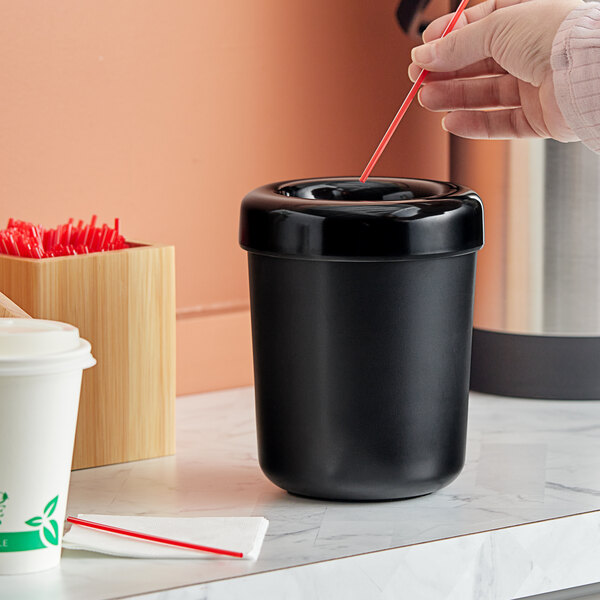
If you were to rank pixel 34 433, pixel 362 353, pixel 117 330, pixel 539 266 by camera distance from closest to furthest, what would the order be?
pixel 34 433
pixel 362 353
pixel 117 330
pixel 539 266

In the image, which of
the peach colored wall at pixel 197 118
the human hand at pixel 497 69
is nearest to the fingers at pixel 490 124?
the human hand at pixel 497 69

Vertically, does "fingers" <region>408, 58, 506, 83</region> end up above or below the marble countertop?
above

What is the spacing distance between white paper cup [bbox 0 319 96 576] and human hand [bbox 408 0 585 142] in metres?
0.36

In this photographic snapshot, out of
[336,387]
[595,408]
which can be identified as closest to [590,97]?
[336,387]

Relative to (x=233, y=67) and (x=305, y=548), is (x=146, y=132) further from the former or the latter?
(x=305, y=548)

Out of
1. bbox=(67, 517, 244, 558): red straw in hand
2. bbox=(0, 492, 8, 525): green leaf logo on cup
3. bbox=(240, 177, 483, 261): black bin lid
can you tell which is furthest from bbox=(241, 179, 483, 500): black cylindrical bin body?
bbox=(0, 492, 8, 525): green leaf logo on cup

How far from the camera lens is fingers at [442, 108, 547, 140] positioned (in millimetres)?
885

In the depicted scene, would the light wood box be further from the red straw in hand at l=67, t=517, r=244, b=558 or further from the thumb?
the thumb

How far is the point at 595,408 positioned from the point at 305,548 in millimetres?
453

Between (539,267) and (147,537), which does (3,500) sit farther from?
(539,267)

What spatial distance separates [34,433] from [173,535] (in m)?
0.13

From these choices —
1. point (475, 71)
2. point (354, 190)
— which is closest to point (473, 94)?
point (475, 71)

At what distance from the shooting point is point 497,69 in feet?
2.89

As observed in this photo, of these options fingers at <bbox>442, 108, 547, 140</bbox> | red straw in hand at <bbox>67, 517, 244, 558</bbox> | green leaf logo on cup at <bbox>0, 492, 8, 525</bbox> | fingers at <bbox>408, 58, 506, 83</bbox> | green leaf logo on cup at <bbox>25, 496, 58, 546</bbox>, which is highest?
fingers at <bbox>408, 58, 506, 83</bbox>
